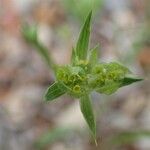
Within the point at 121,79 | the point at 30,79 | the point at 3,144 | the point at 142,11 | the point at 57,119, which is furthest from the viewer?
the point at 142,11

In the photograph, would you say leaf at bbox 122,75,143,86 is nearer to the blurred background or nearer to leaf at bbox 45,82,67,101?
leaf at bbox 45,82,67,101

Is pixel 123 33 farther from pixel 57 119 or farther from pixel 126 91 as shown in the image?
pixel 57 119

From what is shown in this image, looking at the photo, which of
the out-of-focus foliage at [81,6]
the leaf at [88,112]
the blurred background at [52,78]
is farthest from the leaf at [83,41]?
the out-of-focus foliage at [81,6]

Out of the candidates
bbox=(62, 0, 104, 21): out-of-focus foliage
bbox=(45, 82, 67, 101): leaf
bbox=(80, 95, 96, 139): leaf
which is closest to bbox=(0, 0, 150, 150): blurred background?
bbox=(62, 0, 104, 21): out-of-focus foliage

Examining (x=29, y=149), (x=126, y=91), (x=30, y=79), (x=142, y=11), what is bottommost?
(x=29, y=149)

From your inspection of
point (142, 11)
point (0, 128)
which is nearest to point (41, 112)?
point (0, 128)

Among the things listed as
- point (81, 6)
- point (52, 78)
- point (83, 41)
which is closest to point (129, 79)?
point (83, 41)

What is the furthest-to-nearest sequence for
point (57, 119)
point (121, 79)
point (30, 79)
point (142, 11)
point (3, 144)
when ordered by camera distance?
point (142, 11) → point (30, 79) → point (57, 119) → point (3, 144) → point (121, 79)
